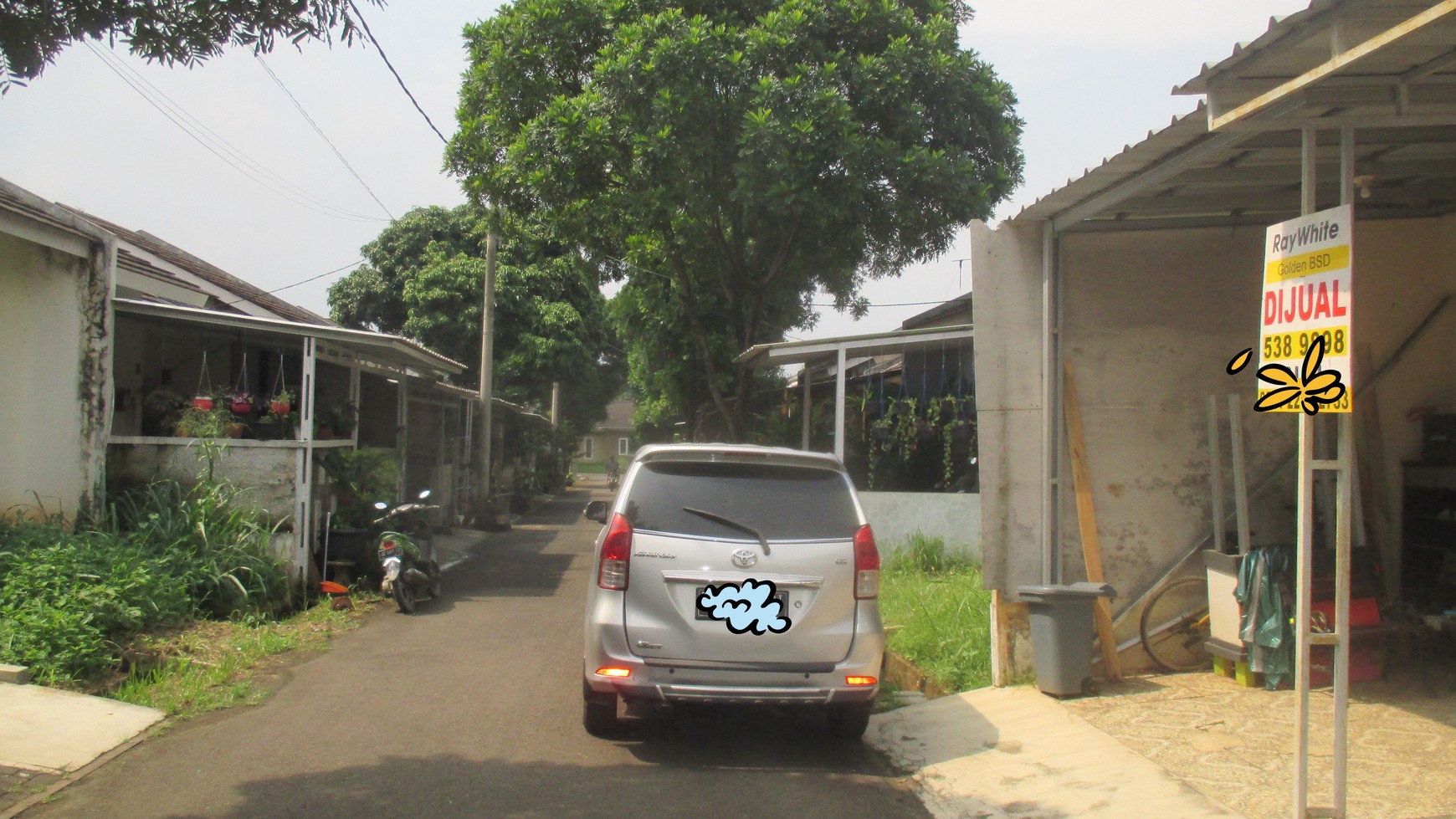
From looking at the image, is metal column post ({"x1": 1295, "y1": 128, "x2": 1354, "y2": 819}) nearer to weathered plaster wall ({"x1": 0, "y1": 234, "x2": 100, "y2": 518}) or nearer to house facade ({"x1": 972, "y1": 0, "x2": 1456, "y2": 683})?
house facade ({"x1": 972, "y1": 0, "x2": 1456, "y2": 683})

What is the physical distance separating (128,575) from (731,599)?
5218mm

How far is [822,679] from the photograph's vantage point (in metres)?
5.61

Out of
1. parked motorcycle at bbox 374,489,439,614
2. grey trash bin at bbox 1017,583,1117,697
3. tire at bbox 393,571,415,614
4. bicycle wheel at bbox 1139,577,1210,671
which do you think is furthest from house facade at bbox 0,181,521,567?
bicycle wheel at bbox 1139,577,1210,671

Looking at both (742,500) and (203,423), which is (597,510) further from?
(203,423)

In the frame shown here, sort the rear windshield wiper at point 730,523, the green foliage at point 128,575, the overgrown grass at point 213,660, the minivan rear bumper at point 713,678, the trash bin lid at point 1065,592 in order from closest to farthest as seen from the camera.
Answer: the minivan rear bumper at point 713,678 → the rear windshield wiper at point 730,523 → the trash bin lid at point 1065,592 → the overgrown grass at point 213,660 → the green foliage at point 128,575

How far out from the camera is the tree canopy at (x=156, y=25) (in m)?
5.12

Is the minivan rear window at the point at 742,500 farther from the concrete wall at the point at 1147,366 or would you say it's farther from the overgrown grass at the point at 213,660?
the overgrown grass at the point at 213,660

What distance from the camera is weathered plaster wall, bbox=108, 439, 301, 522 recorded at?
32.9 ft

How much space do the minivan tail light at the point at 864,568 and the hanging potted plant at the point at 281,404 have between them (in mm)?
7002

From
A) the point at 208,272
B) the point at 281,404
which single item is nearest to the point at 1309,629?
the point at 281,404

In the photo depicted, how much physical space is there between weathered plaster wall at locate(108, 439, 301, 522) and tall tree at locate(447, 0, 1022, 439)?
22.5ft

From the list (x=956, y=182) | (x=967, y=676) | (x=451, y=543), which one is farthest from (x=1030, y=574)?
(x=451, y=543)

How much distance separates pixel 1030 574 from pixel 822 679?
2.27m

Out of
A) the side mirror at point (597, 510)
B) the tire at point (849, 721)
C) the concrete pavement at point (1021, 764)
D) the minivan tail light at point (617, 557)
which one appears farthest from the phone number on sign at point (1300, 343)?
the side mirror at point (597, 510)
